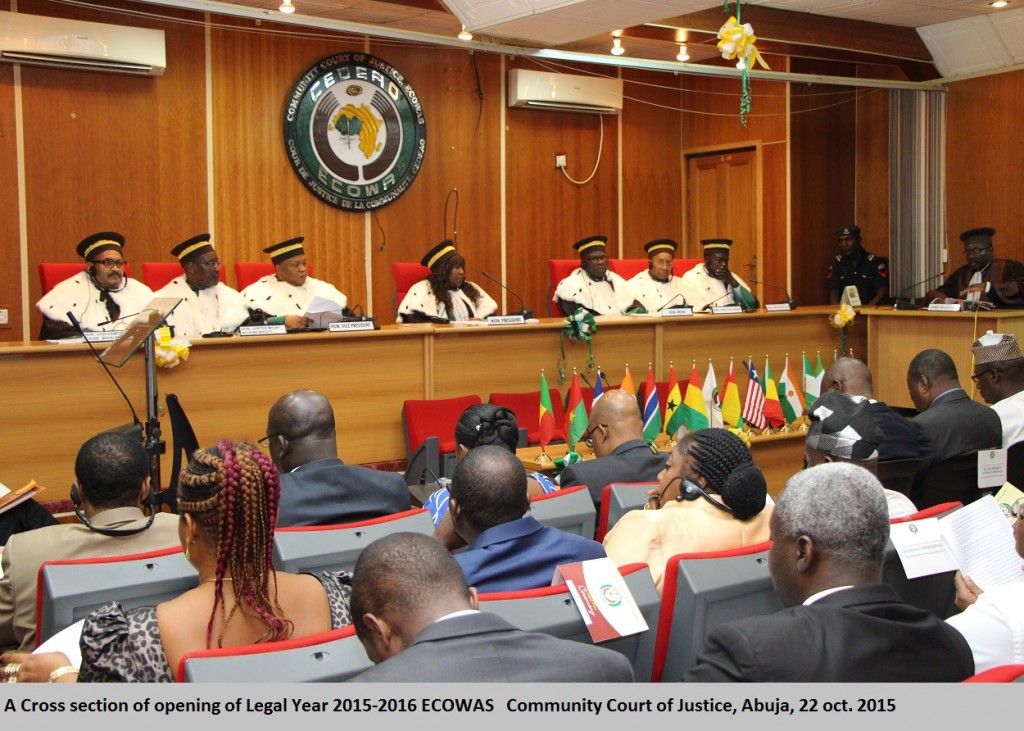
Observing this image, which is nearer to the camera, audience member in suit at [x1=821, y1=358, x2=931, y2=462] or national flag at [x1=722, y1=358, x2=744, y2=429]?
audience member in suit at [x1=821, y1=358, x2=931, y2=462]

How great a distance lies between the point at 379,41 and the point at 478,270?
207 cm

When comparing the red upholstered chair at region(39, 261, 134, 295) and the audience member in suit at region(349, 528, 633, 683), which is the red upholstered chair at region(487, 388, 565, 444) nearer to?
the red upholstered chair at region(39, 261, 134, 295)

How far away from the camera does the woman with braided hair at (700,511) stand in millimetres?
2387

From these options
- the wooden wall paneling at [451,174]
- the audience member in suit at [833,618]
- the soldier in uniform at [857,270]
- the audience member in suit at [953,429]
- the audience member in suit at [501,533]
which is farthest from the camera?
the soldier in uniform at [857,270]

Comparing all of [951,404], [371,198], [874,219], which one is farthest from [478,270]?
[951,404]

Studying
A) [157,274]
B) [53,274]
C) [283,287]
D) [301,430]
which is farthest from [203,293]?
[301,430]

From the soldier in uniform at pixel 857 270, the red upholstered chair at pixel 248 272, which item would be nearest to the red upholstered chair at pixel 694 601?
the red upholstered chair at pixel 248 272

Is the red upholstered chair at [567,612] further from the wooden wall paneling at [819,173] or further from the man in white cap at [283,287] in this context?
the wooden wall paneling at [819,173]

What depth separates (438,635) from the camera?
56.0 inches

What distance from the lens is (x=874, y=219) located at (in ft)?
33.4

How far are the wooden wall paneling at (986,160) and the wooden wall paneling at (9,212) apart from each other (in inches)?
299

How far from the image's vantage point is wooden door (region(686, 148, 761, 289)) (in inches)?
404

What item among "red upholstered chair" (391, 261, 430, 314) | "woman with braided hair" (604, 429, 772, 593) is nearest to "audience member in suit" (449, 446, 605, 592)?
"woman with braided hair" (604, 429, 772, 593)

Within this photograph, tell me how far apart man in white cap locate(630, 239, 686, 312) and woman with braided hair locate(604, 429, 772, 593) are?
5.76 metres
